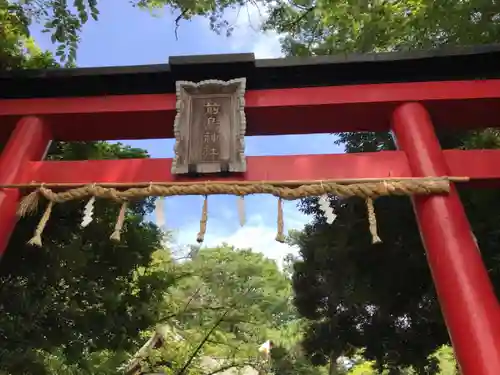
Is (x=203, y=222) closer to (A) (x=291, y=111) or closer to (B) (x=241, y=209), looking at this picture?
(B) (x=241, y=209)

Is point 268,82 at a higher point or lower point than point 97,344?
higher

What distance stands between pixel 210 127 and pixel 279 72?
28.0 inches

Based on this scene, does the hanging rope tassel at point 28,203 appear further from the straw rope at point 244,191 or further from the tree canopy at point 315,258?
the tree canopy at point 315,258

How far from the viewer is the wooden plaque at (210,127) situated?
3.45m

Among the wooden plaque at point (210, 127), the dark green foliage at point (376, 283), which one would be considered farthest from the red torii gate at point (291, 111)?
the dark green foliage at point (376, 283)

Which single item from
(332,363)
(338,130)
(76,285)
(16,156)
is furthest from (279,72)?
(332,363)

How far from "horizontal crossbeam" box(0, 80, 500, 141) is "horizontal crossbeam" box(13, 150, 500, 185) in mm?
490

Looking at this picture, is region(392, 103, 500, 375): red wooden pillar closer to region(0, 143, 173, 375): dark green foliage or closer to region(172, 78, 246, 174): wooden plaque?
region(172, 78, 246, 174): wooden plaque

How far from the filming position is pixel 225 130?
3.62m

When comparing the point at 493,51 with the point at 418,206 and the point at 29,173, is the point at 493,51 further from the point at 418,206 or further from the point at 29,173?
the point at 29,173

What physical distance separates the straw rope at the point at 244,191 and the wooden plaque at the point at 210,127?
20 centimetres

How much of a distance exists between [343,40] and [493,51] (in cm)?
244

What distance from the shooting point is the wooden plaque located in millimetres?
3451

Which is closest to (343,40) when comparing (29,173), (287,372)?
(29,173)
